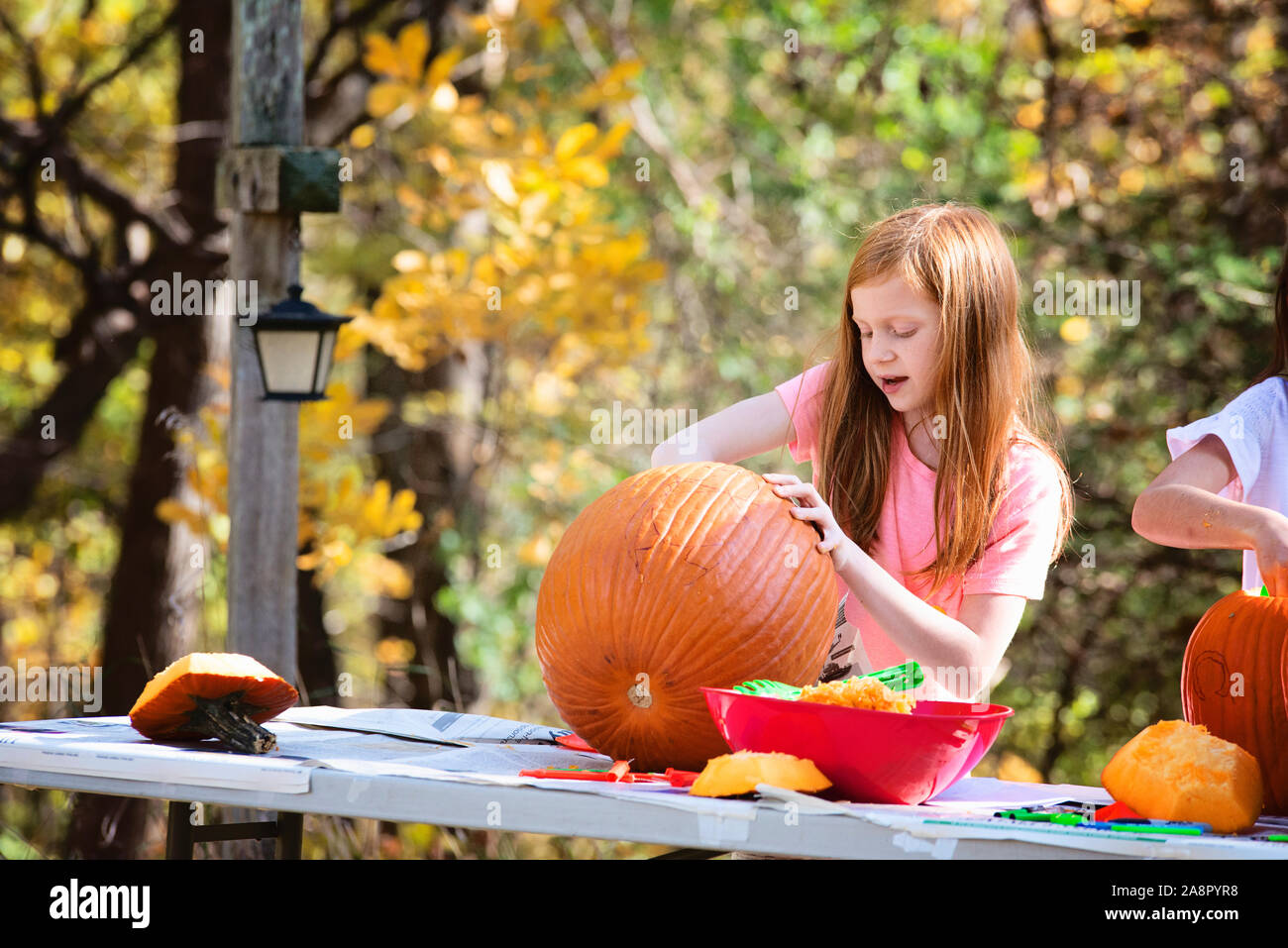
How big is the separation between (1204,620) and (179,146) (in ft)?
15.4

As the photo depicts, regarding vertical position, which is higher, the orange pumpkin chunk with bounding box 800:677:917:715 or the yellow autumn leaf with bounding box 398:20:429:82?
the yellow autumn leaf with bounding box 398:20:429:82

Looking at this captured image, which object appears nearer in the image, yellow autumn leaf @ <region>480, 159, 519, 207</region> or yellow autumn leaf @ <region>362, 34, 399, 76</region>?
yellow autumn leaf @ <region>362, 34, 399, 76</region>

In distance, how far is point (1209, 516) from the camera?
5.64ft

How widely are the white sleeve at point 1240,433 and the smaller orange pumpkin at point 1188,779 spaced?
0.56 meters

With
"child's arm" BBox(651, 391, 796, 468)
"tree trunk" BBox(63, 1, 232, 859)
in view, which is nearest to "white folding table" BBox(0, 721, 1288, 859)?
"child's arm" BBox(651, 391, 796, 468)

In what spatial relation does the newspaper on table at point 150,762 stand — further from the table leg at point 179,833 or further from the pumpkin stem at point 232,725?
the table leg at point 179,833

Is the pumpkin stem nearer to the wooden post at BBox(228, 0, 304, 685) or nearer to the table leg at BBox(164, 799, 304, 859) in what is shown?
the table leg at BBox(164, 799, 304, 859)

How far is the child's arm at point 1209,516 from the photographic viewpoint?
5.15 feet

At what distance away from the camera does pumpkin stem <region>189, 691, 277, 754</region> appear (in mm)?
1756

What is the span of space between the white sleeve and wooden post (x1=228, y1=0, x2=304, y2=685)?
2.39 meters

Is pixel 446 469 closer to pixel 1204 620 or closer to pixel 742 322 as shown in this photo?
pixel 742 322

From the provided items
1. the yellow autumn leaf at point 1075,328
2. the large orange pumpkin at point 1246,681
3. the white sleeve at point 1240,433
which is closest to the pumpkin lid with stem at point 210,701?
the large orange pumpkin at point 1246,681

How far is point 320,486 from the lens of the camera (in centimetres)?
434
